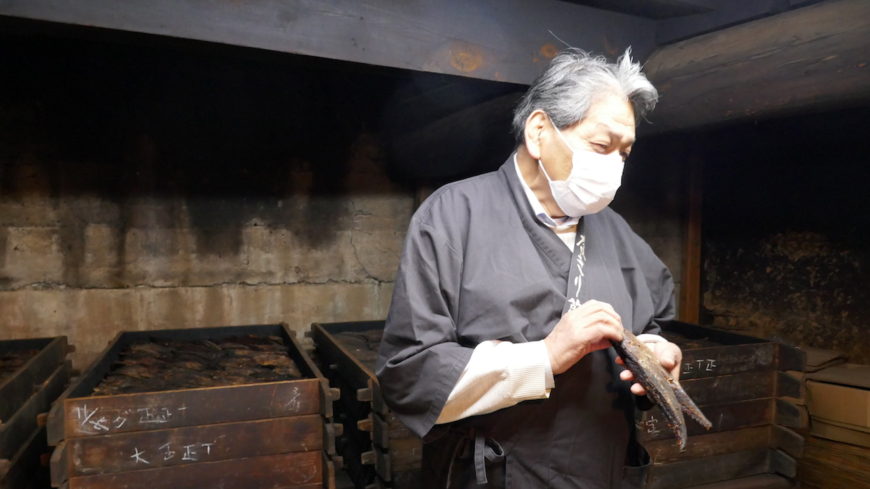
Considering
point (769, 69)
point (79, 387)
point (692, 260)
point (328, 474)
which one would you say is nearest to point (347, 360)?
point (328, 474)

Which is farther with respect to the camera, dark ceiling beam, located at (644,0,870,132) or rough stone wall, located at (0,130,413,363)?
rough stone wall, located at (0,130,413,363)

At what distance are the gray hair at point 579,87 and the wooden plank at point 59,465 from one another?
1.92 metres

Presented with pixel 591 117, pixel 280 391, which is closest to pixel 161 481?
pixel 280 391

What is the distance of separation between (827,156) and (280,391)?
11.6 ft

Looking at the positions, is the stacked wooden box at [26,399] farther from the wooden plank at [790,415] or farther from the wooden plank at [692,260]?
the wooden plank at [692,260]

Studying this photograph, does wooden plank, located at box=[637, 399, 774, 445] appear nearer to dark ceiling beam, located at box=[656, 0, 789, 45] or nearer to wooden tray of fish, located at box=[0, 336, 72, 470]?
dark ceiling beam, located at box=[656, 0, 789, 45]

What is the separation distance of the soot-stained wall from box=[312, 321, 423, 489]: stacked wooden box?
2752 millimetres

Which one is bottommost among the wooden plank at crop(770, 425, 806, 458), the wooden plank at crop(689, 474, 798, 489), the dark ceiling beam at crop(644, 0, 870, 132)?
the wooden plank at crop(689, 474, 798, 489)

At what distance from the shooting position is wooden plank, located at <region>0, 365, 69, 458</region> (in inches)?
83.6

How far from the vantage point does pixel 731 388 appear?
2783 millimetres

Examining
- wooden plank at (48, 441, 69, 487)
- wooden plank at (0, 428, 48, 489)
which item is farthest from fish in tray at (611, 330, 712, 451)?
wooden plank at (0, 428, 48, 489)

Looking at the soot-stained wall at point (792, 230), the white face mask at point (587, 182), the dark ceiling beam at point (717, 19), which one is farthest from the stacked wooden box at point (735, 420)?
the white face mask at point (587, 182)

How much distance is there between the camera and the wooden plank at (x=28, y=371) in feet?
7.33

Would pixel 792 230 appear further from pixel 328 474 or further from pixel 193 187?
pixel 193 187
